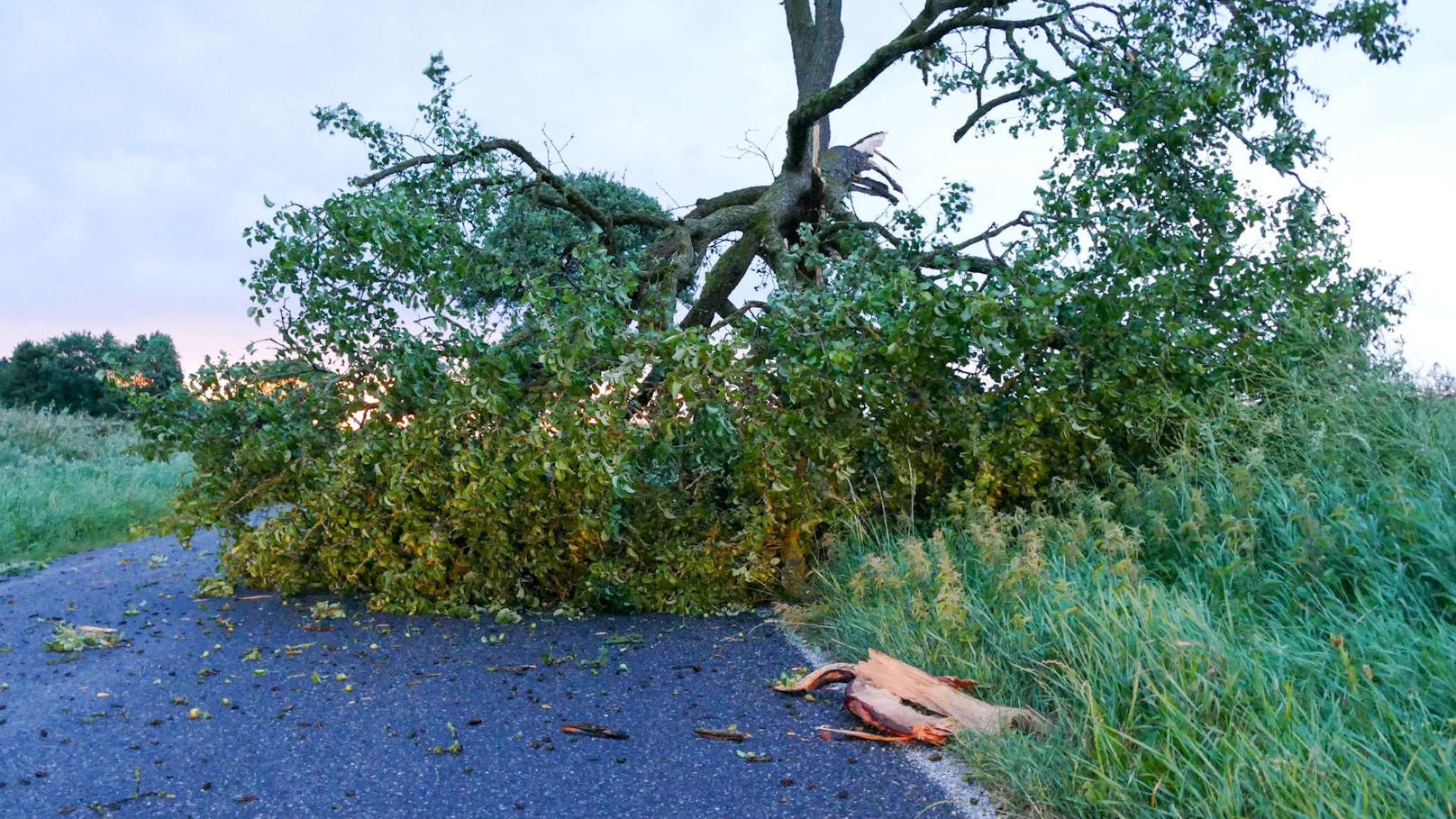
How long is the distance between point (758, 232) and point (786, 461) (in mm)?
3575

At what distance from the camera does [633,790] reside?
3.68 metres

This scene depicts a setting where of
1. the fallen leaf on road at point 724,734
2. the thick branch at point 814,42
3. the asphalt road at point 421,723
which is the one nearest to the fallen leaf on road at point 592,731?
the asphalt road at point 421,723

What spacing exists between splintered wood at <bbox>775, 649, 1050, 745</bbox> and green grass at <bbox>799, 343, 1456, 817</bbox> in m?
0.13

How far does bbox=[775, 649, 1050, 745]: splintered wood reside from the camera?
3725 millimetres

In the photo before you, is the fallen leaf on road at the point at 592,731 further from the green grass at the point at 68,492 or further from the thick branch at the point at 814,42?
the thick branch at the point at 814,42

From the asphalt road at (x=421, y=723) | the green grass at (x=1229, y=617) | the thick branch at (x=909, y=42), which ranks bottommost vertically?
the asphalt road at (x=421, y=723)

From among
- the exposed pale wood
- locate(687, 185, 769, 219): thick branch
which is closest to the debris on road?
the exposed pale wood

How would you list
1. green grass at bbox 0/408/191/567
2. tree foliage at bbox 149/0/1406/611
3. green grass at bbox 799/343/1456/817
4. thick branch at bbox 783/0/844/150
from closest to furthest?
green grass at bbox 799/343/1456/817, tree foliage at bbox 149/0/1406/611, green grass at bbox 0/408/191/567, thick branch at bbox 783/0/844/150

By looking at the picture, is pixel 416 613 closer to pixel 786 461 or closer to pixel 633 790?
pixel 786 461

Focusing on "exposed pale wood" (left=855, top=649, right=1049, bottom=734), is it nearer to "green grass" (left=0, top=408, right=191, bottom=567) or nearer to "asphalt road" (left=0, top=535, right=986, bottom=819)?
"asphalt road" (left=0, top=535, right=986, bottom=819)

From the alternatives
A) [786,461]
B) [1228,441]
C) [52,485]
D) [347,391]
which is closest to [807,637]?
[786,461]

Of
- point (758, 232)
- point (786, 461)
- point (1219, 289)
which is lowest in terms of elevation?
point (786, 461)

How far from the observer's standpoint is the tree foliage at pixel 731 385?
589 centimetres

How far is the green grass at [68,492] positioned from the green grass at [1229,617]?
5.32 m
